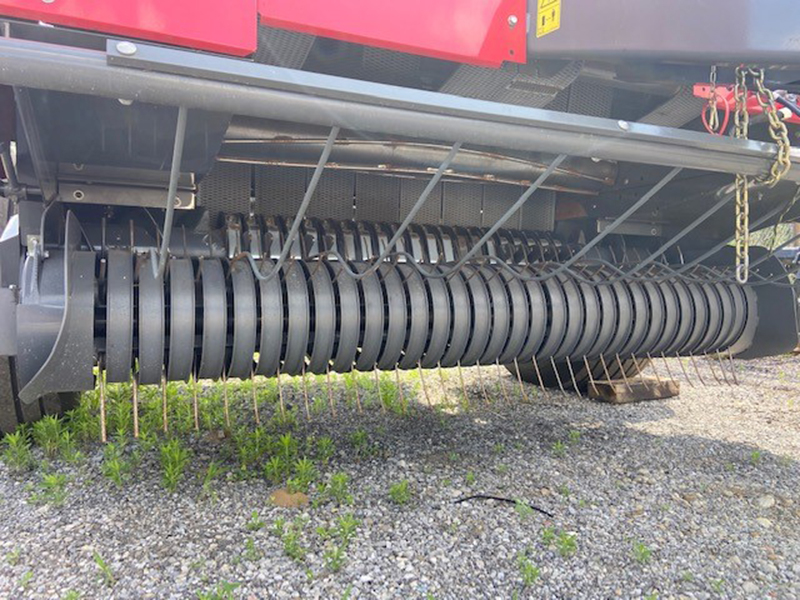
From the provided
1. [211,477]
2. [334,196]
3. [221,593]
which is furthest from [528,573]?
[334,196]

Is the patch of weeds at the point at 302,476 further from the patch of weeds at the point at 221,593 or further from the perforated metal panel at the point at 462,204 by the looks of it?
the perforated metal panel at the point at 462,204

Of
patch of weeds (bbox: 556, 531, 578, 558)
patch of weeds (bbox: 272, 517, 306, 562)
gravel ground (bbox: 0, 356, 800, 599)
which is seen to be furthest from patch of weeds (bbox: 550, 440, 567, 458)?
patch of weeds (bbox: 272, 517, 306, 562)

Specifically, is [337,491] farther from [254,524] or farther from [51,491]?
[51,491]

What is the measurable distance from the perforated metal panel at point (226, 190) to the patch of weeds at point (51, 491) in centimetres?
95

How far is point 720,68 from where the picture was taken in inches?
56.2

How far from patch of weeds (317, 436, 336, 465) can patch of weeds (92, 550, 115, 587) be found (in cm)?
77

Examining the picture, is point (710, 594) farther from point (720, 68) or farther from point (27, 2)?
point (27, 2)

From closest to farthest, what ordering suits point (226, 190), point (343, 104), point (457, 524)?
point (343, 104) < point (457, 524) < point (226, 190)

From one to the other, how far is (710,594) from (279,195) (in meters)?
1.75

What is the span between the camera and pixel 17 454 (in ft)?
6.34

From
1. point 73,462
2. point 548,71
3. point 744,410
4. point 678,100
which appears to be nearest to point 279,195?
point 548,71

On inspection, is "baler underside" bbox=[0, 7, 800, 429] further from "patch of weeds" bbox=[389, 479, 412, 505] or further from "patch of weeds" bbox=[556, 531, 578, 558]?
"patch of weeds" bbox=[556, 531, 578, 558]

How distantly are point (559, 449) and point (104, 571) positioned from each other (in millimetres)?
1578

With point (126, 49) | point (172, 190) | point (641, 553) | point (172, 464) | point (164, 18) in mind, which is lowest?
point (641, 553)
